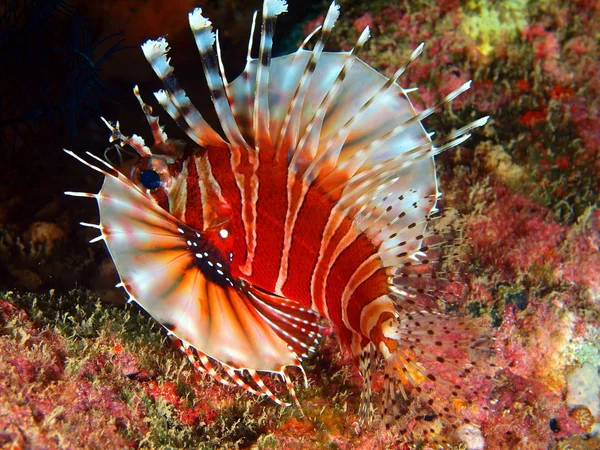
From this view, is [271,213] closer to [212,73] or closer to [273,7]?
[212,73]

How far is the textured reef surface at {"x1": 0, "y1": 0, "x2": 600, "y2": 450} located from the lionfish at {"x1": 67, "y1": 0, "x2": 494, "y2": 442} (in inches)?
11.8

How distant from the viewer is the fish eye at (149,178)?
2961 mm

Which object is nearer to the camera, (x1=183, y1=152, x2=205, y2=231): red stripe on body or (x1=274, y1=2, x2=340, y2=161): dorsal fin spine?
(x1=274, y1=2, x2=340, y2=161): dorsal fin spine

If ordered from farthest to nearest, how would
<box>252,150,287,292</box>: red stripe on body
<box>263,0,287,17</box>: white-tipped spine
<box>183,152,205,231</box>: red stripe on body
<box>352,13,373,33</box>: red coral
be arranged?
<box>352,13,373,33</box>: red coral < <box>183,152,205,231</box>: red stripe on body < <box>252,150,287,292</box>: red stripe on body < <box>263,0,287,17</box>: white-tipped spine

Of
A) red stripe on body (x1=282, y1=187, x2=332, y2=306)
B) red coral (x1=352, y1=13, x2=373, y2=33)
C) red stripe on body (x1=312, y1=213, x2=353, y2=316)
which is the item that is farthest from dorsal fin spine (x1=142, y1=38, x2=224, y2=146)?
red coral (x1=352, y1=13, x2=373, y2=33)

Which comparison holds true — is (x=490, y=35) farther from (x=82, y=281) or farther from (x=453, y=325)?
(x=82, y=281)

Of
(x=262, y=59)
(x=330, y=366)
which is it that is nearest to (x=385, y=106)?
(x=262, y=59)

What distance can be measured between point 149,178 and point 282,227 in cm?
95

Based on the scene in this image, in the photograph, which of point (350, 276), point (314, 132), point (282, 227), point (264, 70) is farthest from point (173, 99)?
point (350, 276)

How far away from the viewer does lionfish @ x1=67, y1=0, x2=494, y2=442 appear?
2684mm

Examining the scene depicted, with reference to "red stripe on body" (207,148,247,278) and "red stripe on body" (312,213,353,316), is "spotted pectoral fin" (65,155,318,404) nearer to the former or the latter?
"red stripe on body" (207,148,247,278)

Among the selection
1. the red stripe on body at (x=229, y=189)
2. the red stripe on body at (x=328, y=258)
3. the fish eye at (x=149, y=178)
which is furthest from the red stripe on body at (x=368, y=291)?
the fish eye at (x=149, y=178)

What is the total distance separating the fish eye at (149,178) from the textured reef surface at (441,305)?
0.95 meters

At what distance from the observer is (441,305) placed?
3.31 metres
